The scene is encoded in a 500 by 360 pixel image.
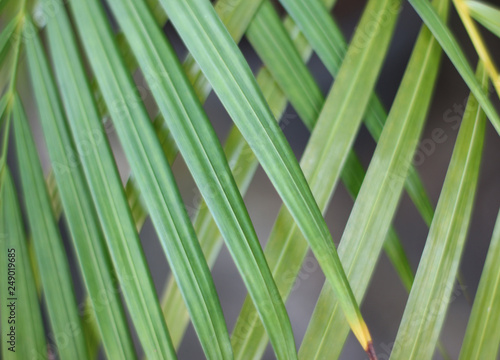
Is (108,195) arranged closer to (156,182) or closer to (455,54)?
(156,182)

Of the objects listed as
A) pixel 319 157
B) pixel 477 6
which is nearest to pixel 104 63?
pixel 319 157

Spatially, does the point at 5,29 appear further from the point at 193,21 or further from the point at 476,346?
the point at 476,346

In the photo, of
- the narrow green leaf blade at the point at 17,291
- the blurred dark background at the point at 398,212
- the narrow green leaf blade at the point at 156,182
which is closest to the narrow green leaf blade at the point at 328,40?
the narrow green leaf blade at the point at 156,182

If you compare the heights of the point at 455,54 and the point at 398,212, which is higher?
the point at 455,54

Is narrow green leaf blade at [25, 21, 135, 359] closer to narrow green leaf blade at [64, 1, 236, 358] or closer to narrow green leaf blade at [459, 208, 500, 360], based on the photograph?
narrow green leaf blade at [64, 1, 236, 358]

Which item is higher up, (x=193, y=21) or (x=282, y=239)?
(x=193, y=21)

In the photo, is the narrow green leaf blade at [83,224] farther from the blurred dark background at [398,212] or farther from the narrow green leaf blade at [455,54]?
the blurred dark background at [398,212]

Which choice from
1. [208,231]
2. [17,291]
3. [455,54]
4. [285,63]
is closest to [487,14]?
[455,54]
